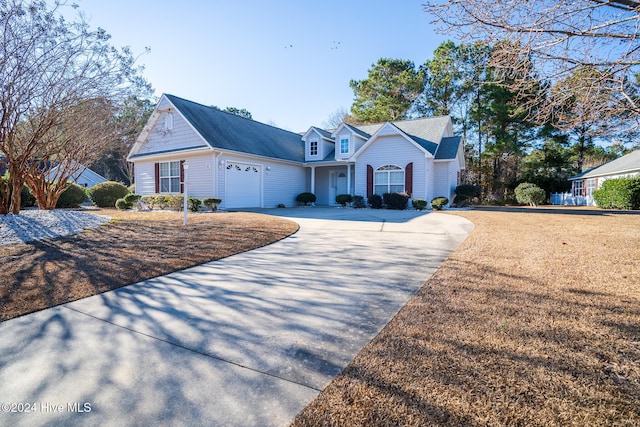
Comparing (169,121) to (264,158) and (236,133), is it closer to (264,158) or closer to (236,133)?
(236,133)

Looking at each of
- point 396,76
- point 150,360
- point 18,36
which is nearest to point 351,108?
point 396,76

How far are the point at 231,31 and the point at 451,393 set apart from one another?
1149 centimetres

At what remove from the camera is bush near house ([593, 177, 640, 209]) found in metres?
17.9

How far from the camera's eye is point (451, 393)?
1.84 meters

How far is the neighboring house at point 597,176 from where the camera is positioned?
20141 millimetres

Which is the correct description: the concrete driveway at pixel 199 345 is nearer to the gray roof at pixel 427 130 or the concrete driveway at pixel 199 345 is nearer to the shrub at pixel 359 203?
the shrub at pixel 359 203

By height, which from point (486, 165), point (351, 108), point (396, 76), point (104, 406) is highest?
point (396, 76)

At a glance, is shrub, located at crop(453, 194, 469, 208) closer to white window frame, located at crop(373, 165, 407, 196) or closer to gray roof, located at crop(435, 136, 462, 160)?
gray roof, located at crop(435, 136, 462, 160)

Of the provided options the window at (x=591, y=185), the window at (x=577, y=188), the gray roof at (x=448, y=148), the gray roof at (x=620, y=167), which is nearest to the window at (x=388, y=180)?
the gray roof at (x=448, y=148)

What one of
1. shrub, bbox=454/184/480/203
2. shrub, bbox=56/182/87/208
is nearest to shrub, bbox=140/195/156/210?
shrub, bbox=56/182/87/208

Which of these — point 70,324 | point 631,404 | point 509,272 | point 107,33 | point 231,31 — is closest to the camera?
point 631,404

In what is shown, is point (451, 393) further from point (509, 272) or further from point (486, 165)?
point (486, 165)

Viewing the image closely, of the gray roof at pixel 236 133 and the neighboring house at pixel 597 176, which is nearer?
the gray roof at pixel 236 133

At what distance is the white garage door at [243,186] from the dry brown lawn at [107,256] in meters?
7.14
